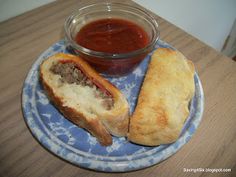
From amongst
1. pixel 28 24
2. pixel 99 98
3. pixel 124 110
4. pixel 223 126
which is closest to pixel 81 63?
pixel 99 98

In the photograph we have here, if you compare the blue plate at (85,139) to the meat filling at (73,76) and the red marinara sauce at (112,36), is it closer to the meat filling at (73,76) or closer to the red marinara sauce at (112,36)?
the meat filling at (73,76)

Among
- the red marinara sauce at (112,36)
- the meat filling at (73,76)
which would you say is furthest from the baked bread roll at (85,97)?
the red marinara sauce at (112,36)

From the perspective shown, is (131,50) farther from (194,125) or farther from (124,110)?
(194,125)

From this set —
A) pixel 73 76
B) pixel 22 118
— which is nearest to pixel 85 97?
pixel 73 76

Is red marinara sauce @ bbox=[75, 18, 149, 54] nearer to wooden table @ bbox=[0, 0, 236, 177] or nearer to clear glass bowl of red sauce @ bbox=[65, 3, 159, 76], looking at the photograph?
clear glass bowl of red sauce @ bbox=[65, 3, 159, 76]

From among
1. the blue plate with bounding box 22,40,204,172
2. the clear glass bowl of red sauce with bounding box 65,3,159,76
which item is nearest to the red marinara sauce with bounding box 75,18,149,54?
the clear glass bowl of red sauce with bounding box 65,3,159,76

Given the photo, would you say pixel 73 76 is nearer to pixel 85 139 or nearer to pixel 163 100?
pixel 85 139
